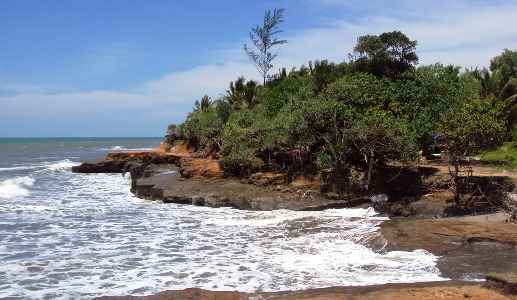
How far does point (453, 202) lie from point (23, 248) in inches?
491

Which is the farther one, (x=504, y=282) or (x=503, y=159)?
(x=503, y=159)

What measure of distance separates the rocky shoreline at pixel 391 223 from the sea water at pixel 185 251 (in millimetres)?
492

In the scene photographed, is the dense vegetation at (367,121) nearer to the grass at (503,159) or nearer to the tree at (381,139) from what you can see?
the tree at (381,139)

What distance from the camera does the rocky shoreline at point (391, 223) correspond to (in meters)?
7.55

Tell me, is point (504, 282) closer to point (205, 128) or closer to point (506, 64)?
point (205, 128)

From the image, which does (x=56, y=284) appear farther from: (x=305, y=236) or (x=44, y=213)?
(x=44, y=213)

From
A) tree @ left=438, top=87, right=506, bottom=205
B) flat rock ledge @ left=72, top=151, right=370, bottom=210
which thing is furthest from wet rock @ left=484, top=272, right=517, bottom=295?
flat rock ledge @ left=72, top=151, right=370, bottom=210

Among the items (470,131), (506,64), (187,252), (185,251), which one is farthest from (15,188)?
(506,64)

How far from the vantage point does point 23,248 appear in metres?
11.2

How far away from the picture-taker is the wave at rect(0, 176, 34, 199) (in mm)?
20913

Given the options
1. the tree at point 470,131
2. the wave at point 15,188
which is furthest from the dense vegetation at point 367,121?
the wave at point 15,188

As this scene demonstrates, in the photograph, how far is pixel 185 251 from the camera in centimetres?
1091

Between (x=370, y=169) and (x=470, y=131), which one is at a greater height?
(x=470, y=131)

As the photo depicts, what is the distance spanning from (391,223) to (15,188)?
18402 millimetres
